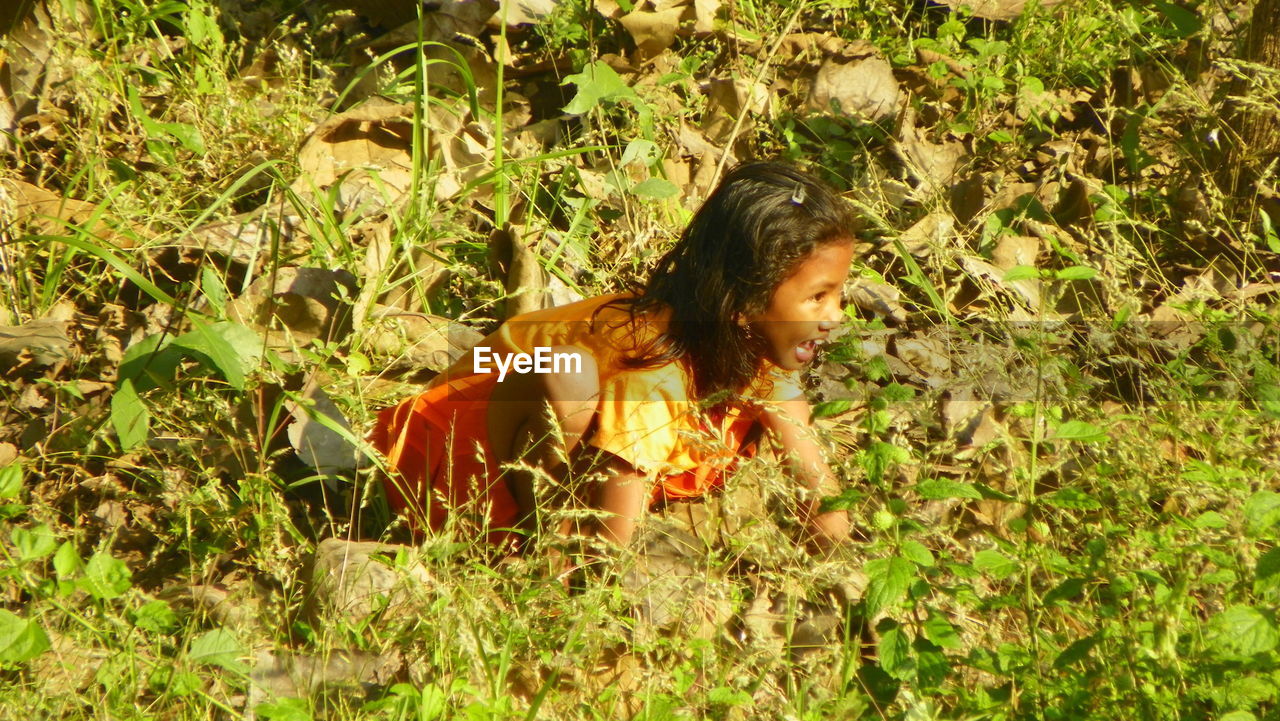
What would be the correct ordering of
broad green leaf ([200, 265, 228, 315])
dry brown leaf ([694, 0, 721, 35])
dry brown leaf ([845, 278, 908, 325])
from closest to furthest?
1. broad green leaf ([200, 265, 228, 315])
2. dry brown leaf ([845, 278, 908, 325])
3. dry brown leaf ([694, 0, 721, 35])

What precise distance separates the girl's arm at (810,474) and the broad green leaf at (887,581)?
1.58 ft

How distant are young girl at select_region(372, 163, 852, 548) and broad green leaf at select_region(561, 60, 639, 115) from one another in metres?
0.77

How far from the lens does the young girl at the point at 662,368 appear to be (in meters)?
2.31

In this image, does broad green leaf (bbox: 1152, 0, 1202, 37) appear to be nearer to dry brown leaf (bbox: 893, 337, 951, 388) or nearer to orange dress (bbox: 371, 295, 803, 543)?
dry brown leaf (bbox: 893, 337, 951, 388)

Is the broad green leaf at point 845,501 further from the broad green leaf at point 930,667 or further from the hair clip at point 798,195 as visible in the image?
the hair clip at point 798,195

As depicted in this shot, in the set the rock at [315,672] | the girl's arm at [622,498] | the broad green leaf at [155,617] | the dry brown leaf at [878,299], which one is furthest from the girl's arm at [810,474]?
the broad green leaf at [155,617]

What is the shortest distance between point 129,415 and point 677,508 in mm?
1191

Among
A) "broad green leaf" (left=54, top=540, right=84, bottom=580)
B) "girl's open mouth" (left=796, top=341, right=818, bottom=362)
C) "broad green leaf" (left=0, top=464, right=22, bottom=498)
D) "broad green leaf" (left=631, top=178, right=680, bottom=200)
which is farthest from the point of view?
"broad green leaf" (left=631, top=178, right=680, bottom=200)

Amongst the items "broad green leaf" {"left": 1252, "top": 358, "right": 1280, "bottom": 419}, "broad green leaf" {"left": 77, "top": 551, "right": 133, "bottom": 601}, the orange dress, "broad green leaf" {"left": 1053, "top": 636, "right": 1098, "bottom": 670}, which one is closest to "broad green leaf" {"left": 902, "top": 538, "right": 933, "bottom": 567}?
"broad green leaf" {"left": 1053, "top": 636, "right": 1098, "bottom": 670}

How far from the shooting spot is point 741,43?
396 cm

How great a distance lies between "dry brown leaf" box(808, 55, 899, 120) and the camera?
3.70m

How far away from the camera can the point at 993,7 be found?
3959mm

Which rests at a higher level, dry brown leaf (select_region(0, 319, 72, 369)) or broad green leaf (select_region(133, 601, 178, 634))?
dry brown leaf (select_region(0, 319, 72, 369))

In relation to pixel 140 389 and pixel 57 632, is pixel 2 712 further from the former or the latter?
pixel 140 389
